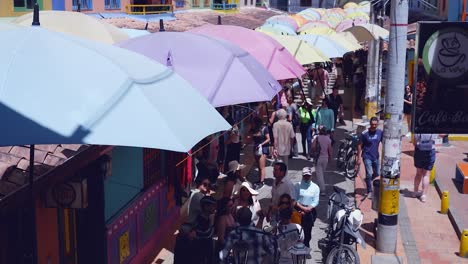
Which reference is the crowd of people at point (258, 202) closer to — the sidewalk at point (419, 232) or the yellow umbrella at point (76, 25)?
the sidewalk at point (419, 232)

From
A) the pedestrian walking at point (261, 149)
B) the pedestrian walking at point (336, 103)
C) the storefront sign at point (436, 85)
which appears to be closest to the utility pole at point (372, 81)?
the pedestrian walking at point (336, 103)

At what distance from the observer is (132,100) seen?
4.74 m

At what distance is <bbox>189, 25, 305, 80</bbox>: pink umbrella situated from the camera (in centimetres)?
1138

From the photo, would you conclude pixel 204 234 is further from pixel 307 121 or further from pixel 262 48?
pixel 307 121

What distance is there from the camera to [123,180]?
30.3ft

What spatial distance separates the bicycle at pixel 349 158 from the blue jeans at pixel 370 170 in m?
1.28

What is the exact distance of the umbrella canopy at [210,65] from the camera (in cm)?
823

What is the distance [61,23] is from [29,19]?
520 mm

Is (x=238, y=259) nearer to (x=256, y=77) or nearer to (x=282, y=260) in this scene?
(x=282, y=260)

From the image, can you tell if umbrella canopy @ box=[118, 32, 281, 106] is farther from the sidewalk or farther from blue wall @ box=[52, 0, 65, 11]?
blue wall @ box=[52, 0, 65, 11]

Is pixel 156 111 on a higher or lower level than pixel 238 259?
higher

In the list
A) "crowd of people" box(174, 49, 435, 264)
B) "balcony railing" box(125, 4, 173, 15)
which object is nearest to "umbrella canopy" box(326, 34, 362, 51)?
"crowd of people" box(174, 49, 435, 264)

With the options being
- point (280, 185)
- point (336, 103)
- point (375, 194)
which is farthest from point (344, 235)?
point (336, 103)

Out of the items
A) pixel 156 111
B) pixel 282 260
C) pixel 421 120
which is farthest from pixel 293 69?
pixel 156 111
